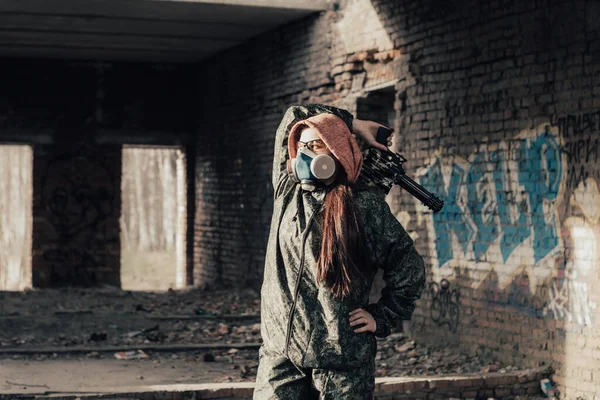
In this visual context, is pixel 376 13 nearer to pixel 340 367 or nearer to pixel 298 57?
pixel 298 57

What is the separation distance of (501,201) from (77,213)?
32.0 feet

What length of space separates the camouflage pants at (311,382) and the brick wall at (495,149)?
4.00 metres

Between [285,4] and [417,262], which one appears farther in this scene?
[285,4]

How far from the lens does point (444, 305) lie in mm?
9117

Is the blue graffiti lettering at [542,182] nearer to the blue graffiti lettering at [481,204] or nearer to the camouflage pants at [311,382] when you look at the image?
the blue graffiti lettering at [481,204]

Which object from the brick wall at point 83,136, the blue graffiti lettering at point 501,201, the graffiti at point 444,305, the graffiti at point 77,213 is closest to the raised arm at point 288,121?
the blue graffiti lettering at point 501,201

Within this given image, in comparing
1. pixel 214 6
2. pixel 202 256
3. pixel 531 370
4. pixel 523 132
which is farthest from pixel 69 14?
pixel 531 370

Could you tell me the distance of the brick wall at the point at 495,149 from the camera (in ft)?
23.9

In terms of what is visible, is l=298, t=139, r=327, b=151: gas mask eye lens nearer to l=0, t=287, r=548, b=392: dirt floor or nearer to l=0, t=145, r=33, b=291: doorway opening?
l=0, t=287, r=548, b=392: dirt floor

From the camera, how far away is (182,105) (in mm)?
16609

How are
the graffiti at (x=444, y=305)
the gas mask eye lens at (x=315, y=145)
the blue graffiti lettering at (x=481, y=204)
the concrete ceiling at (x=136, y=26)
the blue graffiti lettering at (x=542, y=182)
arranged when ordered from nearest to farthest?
the gas mask eye lens at (x=315, y=145), the blue graffiti lettering at (x=542, y=182), the blue graffiti lettering at (x=481, y=204), the graffiti at (x=444, y=305), the concrete ceiling at (x=136, y=26)

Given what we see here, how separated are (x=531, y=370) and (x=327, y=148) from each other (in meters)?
4.65

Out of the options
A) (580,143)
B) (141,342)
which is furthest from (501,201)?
(141,342)

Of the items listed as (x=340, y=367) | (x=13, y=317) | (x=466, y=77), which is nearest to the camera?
(x=340, y=367)
